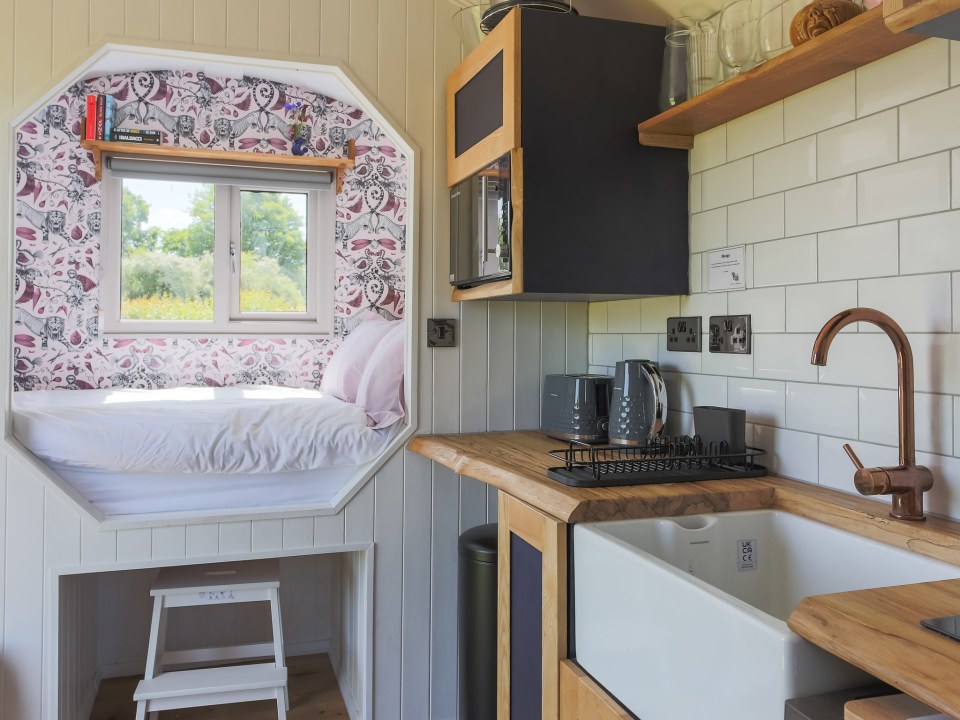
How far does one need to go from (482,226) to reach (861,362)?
3.41 feet

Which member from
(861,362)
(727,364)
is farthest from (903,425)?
(727,364)

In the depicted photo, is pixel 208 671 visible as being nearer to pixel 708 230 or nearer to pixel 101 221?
pixel 708 230

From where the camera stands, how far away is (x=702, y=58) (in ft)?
6.26

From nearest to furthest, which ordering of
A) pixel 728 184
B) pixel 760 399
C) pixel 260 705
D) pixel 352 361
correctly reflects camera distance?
pixel 760 399, pixel 728 184, pixel 260 705, pixel 352 361

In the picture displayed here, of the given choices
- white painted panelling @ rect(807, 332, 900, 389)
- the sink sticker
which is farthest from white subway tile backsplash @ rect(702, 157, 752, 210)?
the sink sticker

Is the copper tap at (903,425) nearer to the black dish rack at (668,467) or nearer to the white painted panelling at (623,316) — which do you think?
the black dish rack at (668,467)

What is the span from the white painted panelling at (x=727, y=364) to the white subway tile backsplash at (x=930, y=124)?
0.61 m

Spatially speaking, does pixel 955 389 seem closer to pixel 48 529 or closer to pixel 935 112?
pixel 935 112

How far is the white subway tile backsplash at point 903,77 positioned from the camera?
1379 millimetres

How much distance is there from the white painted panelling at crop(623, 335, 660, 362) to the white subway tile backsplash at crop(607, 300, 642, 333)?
0.09 ft

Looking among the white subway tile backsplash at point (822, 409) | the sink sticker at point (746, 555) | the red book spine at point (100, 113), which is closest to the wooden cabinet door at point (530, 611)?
the sink sticker at point (746, 555)

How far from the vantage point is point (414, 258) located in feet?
8.14

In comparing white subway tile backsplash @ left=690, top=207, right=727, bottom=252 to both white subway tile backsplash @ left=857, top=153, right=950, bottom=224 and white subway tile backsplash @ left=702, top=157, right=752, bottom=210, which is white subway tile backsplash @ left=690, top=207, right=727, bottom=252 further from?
white subway tile backsplash @ left=857, top=153, right=950, bottom=224

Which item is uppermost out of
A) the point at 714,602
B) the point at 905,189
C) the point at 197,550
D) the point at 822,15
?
the point at 822,15
